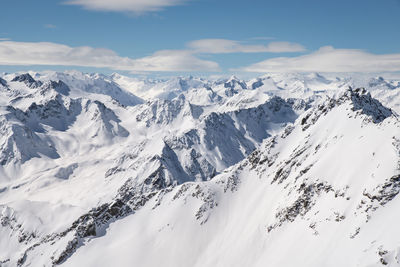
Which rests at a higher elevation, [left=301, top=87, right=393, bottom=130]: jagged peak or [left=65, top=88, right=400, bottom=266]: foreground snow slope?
[left=301, top=87, right=393, bottom=130]: jagged peak

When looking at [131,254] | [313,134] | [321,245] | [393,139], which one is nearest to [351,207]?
[321,245]

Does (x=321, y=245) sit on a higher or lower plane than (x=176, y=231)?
higher

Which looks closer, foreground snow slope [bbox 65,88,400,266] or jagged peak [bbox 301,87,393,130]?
foreground snow slope [bbox 65,88,400,266]

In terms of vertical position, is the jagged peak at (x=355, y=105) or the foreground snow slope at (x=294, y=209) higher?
the jagged peak at (x=355, y=105)

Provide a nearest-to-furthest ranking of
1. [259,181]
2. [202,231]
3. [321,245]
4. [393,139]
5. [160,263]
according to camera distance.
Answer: [321,245]
[393,139]
[160,263]
[202,231]
[259,181]

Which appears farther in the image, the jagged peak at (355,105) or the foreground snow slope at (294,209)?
the jagged peak at (355,105)

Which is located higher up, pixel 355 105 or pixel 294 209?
pixel 355 105

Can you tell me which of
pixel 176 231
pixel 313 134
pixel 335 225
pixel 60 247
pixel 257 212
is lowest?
pixel 60 247

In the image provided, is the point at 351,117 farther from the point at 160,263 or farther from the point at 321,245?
the point at 160,263

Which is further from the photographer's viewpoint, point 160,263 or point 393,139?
point 160,263

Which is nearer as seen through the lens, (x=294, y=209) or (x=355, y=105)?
(x=294, y=209)

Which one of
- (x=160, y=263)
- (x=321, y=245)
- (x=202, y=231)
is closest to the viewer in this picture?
(x=321, y=245)
